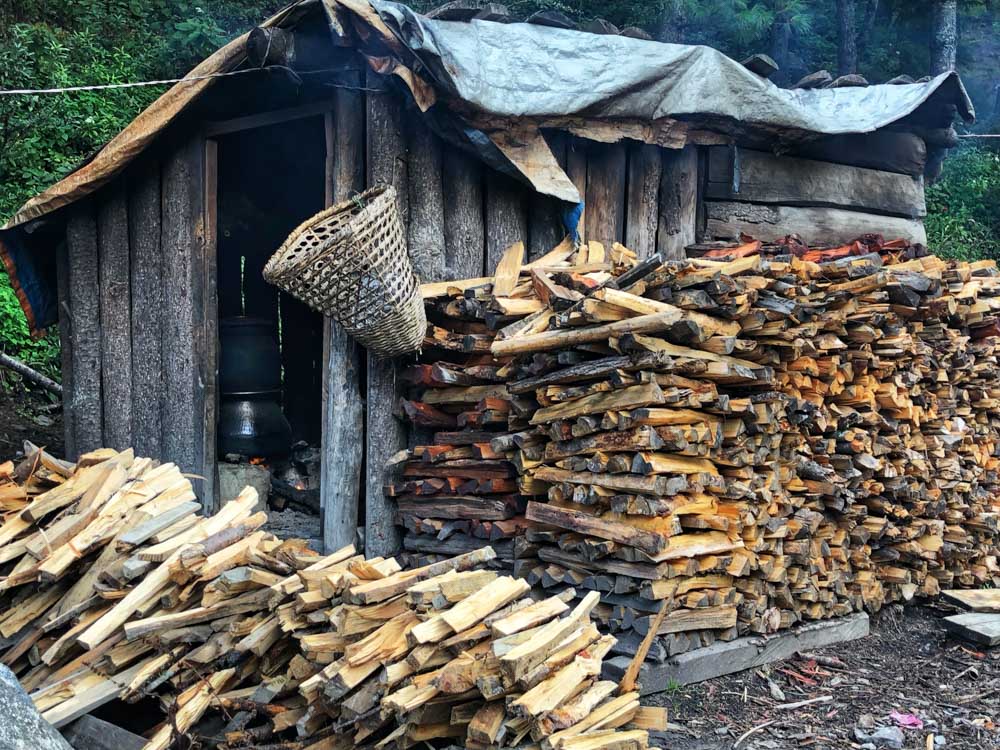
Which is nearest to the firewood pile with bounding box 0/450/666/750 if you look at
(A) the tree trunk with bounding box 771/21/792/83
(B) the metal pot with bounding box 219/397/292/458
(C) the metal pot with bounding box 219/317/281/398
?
(B) the metal pot with bounding box 219/397/292/458

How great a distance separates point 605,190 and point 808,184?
5.50 ft

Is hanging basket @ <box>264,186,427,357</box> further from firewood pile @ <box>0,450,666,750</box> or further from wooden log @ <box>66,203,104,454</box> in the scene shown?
wooden log @ <box>66,203,104,454</box>

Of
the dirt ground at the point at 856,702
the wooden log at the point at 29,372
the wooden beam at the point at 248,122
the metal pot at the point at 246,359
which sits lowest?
the dirt ground at the point at 856,702

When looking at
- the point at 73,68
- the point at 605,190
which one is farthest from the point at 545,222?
the point at 73,68

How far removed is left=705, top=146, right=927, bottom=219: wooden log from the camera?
6.41 m

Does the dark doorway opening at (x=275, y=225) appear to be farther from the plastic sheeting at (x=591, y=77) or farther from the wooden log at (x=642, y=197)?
the wooden log at (x=642, y=197)

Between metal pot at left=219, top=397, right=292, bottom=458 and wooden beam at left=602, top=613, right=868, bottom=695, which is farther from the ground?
metal pot at left=219, top=397, right=292, bottom=458

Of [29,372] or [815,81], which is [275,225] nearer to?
[29,372]

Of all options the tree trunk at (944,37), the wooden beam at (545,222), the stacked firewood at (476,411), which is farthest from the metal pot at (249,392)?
the tree trunk at (944,37)

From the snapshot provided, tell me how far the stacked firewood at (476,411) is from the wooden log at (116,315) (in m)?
2.01

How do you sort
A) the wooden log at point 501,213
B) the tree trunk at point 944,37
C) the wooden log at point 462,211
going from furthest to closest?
1. the tree trunk at point 944,37
2. the wooden log at point 501,213
3. the wooden log at point 462,211

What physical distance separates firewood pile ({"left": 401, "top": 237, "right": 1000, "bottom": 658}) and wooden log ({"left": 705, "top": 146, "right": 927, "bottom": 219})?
2.13ft

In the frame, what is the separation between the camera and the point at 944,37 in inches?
534

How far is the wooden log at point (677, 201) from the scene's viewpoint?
20.4 ft
